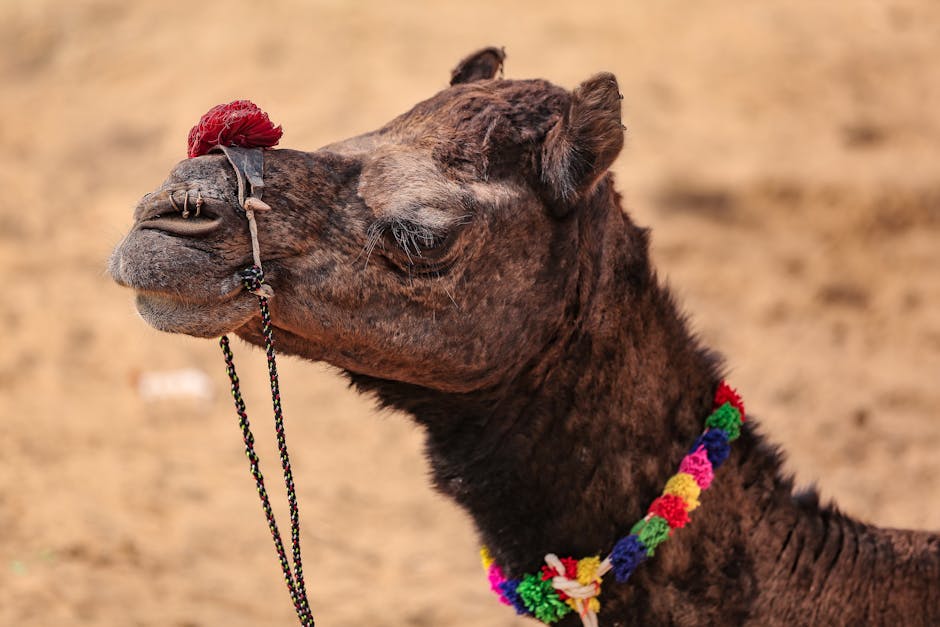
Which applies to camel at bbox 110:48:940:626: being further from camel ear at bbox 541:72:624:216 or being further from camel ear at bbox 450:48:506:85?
camel ear at bbox 450:48:506:85

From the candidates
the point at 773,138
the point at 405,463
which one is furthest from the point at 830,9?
the point at 405,463

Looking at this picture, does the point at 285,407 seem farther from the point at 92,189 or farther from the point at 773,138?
the point at 773,138

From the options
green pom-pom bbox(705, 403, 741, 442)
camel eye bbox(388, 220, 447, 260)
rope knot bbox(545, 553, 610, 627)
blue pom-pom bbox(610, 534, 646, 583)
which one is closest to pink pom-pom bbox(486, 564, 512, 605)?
rope knot bbox(545, 553, 610, 627)

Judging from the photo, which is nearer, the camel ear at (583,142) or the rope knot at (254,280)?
the rope knot at (254,280)

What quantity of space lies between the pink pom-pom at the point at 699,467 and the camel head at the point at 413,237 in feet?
1.65

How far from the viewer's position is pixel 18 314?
8031 millimetres

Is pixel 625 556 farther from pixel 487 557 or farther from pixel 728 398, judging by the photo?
pixel 728 398

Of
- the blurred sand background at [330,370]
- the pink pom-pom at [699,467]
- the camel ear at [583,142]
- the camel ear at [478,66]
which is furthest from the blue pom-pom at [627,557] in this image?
the blurred sand background at [330,370]

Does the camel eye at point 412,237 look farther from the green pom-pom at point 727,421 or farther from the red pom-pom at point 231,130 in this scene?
the green pom-pom at point 727,421

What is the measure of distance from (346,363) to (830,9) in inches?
343

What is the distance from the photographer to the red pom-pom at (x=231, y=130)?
2.68m

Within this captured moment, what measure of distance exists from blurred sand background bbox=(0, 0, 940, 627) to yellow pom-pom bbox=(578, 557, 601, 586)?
243 cm

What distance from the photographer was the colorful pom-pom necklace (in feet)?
9.82

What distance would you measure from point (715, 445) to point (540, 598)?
0.63 m
